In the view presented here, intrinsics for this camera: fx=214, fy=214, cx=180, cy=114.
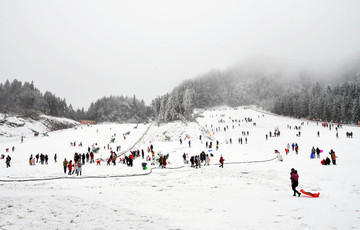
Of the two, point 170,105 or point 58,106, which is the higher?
point 58,106

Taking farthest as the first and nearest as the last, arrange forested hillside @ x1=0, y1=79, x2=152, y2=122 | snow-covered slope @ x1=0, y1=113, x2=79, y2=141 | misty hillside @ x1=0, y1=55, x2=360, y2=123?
forested hillside @ x1=0, y1=79, x2=152, y2=122 → snow-covered slope @ x1=0, y1=113, x2=79, y2=141 → misty hillside @ x1=0, y1=55, x2=360, y2=123

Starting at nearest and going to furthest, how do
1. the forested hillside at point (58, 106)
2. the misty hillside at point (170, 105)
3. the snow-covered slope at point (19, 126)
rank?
the misty hillside at point (170, 105) < the snow-covered slope at point (19, 126) < the forested hillside at point (58, 106)

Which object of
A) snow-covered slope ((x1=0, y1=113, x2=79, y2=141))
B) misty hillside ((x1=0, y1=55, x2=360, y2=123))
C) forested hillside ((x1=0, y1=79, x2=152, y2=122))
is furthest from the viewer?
forested hillside ((x1=0, y1=79, x2=152, y2=122))

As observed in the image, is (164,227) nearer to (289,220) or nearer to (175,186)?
(289,220)

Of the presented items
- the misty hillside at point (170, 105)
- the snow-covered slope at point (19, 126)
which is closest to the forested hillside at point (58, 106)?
the misty hillside at point (170, 105)

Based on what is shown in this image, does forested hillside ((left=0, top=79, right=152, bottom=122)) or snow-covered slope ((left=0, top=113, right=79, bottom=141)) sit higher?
forested hillside ((left=0, top=79, right=152, bottom=122))

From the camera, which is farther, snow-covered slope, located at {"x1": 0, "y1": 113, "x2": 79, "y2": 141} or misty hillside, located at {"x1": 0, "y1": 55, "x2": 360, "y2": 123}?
snow-covered slope, located at {"x1": 0, "y1": 113, "x2": 79, "y2": 141}

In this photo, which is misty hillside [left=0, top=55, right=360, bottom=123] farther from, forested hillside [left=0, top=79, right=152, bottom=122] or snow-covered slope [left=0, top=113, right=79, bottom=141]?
snow-covered slope [left=0, top=113, right=79, bottom=141]

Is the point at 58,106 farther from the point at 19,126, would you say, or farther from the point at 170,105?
the point at 170,105

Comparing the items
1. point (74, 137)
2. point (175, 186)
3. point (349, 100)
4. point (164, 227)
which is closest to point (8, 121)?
point (74, 137)

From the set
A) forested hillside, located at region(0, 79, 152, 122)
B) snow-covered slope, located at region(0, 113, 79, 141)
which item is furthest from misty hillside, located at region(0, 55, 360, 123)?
snow-covered slope, located at region(0, 113, 79, 141)

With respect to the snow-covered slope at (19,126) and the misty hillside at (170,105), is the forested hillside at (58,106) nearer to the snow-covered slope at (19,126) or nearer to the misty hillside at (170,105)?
the misty hillside at (170,105)

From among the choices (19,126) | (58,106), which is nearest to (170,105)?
(19,126)

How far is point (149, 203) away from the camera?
953cm
